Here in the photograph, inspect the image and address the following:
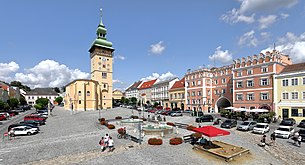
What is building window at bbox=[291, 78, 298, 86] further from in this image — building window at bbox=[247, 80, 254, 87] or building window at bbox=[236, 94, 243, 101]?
building window at bbox=[236, 94, 243, 101]

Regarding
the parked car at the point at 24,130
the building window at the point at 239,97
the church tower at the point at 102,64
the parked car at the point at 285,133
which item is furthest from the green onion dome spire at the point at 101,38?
the parked car at the point at 285,133

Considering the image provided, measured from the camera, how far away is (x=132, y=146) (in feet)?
62.1

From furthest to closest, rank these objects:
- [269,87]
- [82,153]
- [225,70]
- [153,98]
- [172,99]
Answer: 1. [153,98]
2. [172,99]
3. [225,70]
4. [269,87]
5. [82,153]

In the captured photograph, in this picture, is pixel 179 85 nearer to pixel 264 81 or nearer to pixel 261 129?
pixel 264 81

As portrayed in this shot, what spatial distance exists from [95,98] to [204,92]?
1537 inches

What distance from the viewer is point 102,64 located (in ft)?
220

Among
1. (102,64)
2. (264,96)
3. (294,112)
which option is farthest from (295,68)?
(102,64)

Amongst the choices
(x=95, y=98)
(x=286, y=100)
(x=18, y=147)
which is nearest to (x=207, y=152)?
(x=18, y=147)

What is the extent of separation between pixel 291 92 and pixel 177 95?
39.8 metres

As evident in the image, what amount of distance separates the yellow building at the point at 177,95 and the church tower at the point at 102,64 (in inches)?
1020

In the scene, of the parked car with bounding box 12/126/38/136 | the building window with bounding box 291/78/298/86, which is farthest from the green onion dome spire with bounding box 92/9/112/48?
the building window with bounding box 291/78/298/86

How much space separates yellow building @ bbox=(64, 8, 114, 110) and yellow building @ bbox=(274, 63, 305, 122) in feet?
176

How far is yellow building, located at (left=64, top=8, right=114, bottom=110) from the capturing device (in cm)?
6241

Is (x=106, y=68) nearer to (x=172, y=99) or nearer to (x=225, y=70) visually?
(x=172, y=99)
